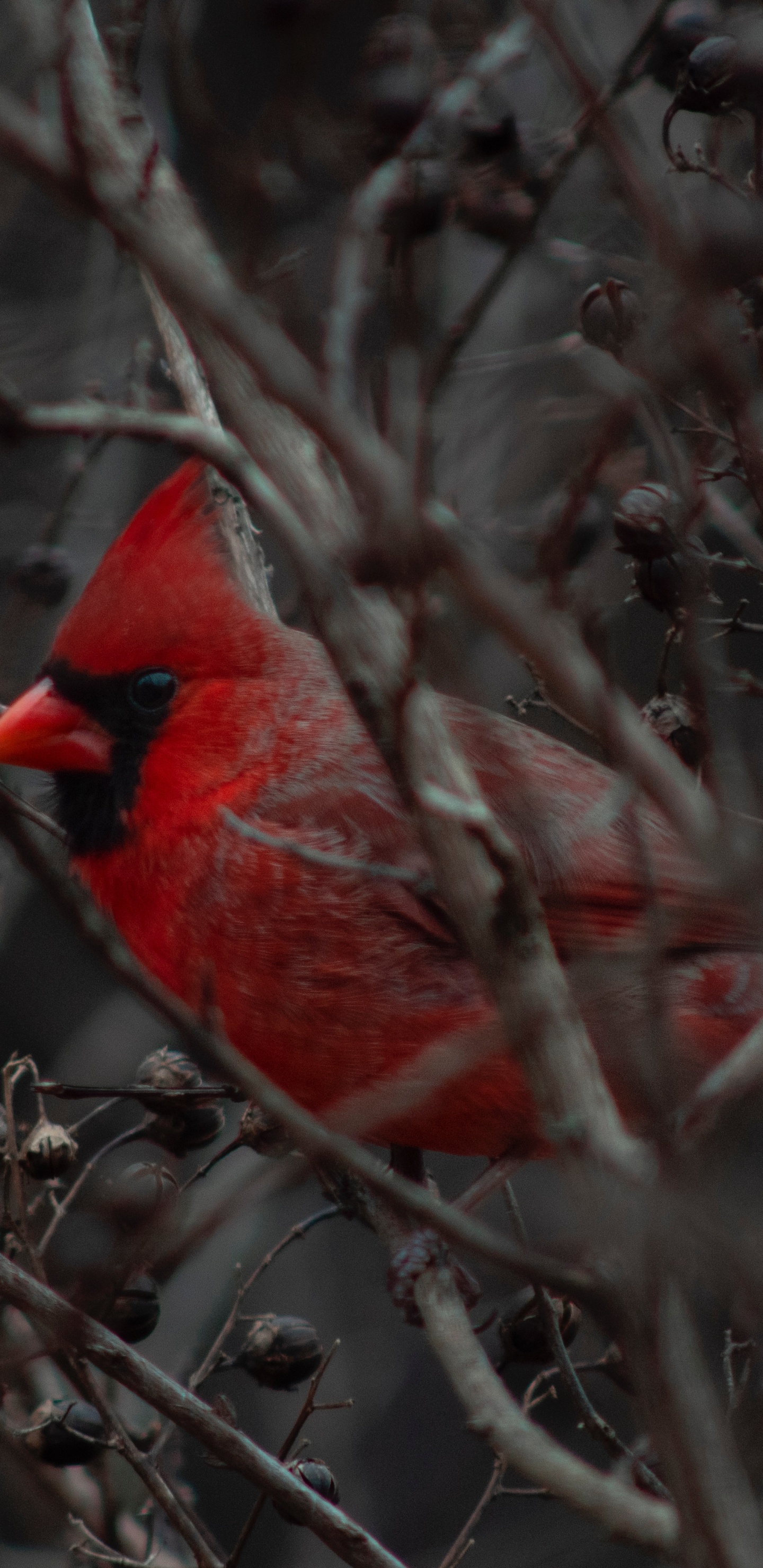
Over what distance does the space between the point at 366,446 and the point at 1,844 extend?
2039 mm

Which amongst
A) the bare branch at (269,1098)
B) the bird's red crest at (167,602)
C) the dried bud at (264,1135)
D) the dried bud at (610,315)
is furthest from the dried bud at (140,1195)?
the dried bud at (610,315)

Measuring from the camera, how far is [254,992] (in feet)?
9.10

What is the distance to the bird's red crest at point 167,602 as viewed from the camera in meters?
3.04

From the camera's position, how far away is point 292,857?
2.82 metres

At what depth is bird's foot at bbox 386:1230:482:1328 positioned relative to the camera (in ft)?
8.31

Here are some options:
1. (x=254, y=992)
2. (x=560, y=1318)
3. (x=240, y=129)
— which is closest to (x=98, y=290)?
(x=240, y=129)

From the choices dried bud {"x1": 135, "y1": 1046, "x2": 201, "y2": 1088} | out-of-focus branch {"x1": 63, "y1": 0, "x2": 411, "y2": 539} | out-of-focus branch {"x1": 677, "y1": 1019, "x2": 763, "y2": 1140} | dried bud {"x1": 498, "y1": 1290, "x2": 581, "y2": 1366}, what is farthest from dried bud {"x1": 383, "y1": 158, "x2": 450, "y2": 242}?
dried bud {"x1": 498, "y1": 1290, "x2": 581, "y2": 1366}

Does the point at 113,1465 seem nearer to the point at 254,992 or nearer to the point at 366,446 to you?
the point at 254,992

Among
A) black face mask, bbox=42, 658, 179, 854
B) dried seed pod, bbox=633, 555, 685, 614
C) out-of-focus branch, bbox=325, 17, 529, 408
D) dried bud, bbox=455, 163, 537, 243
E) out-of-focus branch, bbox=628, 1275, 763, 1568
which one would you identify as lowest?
dried seed pod, bbox=633, 555, 685, 614

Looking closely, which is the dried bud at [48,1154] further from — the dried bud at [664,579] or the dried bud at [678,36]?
the dried bud at [678,36]

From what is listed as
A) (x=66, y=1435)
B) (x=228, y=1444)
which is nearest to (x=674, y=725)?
(x=228, y=1444)

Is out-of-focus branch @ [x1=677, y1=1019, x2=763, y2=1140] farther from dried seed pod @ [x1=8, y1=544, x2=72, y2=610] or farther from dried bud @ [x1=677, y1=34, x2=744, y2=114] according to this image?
dried seed pod @ [x1=8, y1=544, x2=72, y2=610]

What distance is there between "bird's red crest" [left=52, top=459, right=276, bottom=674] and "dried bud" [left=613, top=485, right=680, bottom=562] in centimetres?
83

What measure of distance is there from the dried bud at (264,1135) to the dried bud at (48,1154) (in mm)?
363
